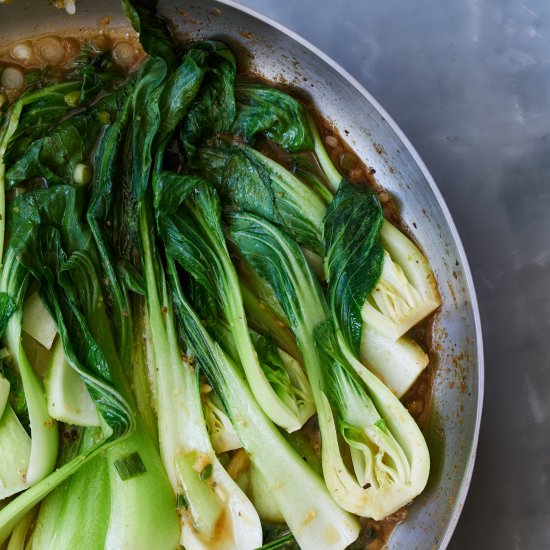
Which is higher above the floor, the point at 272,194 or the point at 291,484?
the point at 272,194

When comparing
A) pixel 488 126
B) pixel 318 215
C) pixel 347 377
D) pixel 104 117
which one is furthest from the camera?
pixel 488 126

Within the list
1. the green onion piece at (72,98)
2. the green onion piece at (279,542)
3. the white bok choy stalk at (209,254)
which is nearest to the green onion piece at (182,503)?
the green onion piece at (279,542)

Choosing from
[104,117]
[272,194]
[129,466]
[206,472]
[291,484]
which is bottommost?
[291,484]

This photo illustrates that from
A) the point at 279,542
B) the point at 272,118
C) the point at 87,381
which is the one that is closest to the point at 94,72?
the point at 272,118

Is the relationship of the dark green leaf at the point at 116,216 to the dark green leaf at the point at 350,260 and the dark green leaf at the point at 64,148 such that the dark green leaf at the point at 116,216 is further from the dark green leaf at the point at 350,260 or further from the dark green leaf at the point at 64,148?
the dark green leaf at the point at 350,260

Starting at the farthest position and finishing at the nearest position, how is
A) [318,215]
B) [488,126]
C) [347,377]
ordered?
[488,126], [318,215], [347,377]

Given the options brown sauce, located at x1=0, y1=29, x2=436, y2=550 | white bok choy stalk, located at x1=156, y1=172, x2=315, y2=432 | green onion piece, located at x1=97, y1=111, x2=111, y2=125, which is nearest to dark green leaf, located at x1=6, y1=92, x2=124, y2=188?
green onion piece, located at x1=97, y1=111, x2=111, y2=125

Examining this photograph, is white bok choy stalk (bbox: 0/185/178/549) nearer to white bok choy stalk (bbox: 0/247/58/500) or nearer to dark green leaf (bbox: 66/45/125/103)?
white bok choy stalk (bbox: 0/247/58/500)

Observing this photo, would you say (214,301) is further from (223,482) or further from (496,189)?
(496,189)

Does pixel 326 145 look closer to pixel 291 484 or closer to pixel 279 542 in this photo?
pixel 291 484
